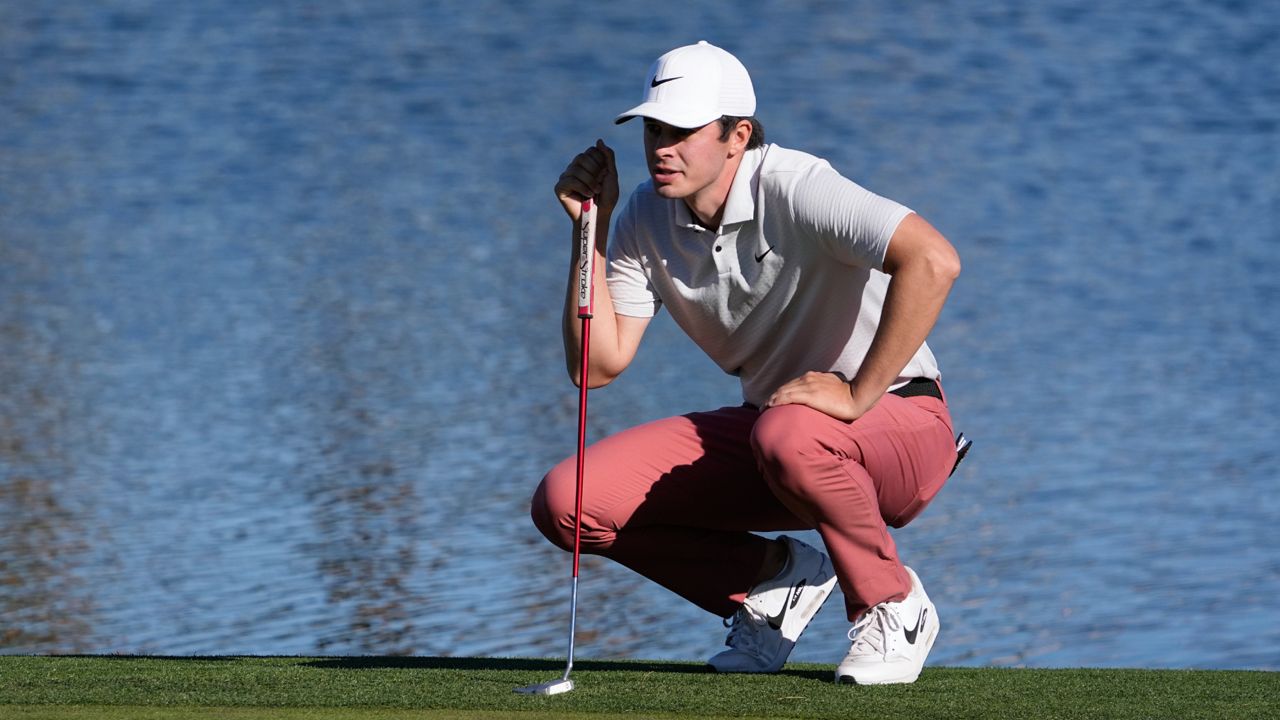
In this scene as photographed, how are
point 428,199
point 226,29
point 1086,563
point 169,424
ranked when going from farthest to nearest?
point 226,29
point 428,199
point 169,424
point 1086,563

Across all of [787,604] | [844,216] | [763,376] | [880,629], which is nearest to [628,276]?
[763,376]

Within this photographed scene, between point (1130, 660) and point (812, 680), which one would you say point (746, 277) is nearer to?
point (812, 680)

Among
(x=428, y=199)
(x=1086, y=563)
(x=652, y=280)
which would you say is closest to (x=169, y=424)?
(x=1086, y=563)

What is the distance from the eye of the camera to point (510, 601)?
513cm

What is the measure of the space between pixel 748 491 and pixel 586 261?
1.51 feet

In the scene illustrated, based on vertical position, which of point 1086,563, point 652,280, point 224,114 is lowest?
point 224,114

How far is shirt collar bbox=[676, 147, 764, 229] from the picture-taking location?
3053 millimetres

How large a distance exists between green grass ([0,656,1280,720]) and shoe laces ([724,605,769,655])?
3.2 inches

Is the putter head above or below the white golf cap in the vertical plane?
below

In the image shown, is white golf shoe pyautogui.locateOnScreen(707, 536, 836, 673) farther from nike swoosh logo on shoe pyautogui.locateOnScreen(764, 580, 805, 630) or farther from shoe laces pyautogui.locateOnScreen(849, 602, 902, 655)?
shoe laces pyautogui.locateOnScreen(849, 602, 902, 655)

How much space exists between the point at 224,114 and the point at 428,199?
3477 millimetres

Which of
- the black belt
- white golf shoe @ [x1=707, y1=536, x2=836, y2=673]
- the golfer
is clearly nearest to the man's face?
the golfer

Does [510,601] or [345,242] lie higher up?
[510,601]

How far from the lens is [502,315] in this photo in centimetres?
983
